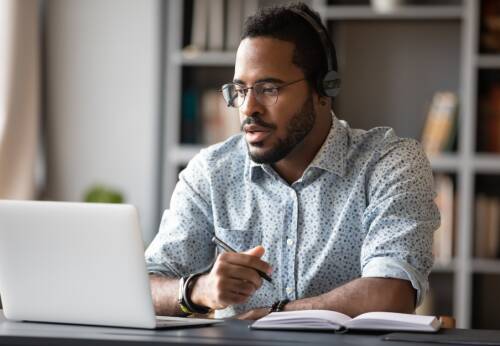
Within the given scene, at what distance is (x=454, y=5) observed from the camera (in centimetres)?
406

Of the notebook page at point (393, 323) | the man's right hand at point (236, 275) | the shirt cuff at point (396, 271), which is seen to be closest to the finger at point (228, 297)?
the man's right hand at point (236, 275)

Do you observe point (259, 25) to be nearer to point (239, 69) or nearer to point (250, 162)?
point (239, 69)

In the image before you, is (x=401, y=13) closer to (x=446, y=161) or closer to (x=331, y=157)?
(x=446, y=161)

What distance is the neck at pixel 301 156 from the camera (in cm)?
229

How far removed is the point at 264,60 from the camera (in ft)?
7.23

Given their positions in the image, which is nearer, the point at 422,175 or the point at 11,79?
the point at 422,175

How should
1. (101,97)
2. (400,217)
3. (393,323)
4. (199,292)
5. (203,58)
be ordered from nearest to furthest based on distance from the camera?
(393,323)
(199,292)
(400,217)
(203,58)
(101,97)

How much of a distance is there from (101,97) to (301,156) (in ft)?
6.69

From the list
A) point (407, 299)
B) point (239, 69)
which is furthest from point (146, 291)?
point (239, 69)

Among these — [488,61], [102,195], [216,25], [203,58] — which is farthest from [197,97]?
[488,61]

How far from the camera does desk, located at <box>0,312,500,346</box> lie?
4.83ft

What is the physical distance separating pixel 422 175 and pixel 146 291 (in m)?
0.81

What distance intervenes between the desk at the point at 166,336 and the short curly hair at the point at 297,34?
0.80 metres

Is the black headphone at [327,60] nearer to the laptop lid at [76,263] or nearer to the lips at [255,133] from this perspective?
the lips at [255,133]
